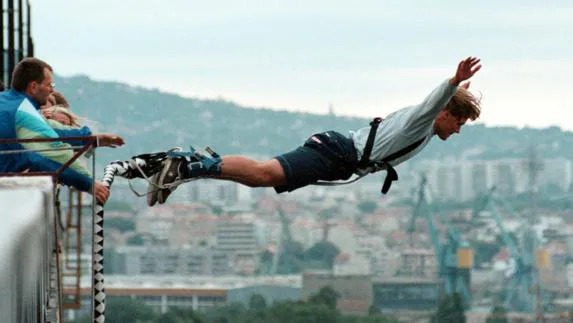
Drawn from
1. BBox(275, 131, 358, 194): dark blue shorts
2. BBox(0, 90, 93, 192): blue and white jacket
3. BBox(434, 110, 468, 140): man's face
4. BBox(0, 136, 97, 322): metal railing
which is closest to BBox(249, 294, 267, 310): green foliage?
BBox(275, 131, 358, 194): dark blue shorts

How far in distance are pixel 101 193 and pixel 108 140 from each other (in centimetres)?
26

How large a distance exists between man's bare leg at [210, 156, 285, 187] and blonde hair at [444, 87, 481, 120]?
0.98 meters

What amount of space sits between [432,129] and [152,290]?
15180cm

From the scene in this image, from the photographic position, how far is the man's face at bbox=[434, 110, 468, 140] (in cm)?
1059

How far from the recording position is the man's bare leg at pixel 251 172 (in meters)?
10.5

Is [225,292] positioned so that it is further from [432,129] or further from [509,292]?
[432,129]

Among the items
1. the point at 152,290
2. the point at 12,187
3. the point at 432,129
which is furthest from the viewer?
the point at 152,290

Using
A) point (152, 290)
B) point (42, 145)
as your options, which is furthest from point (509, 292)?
point (42, 145)

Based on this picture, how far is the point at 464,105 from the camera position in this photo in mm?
10523

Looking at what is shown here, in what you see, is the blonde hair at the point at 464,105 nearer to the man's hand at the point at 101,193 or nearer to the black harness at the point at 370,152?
the black harness at the point at 370,152

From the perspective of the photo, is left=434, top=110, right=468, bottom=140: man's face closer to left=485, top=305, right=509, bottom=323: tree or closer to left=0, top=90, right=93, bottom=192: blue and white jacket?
left=0, top=90, right=93, bottom=192: blue and white jacket

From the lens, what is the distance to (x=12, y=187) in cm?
679

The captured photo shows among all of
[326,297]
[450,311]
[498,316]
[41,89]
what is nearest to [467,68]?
[41,89]

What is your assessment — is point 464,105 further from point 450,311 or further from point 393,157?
point 450,311
